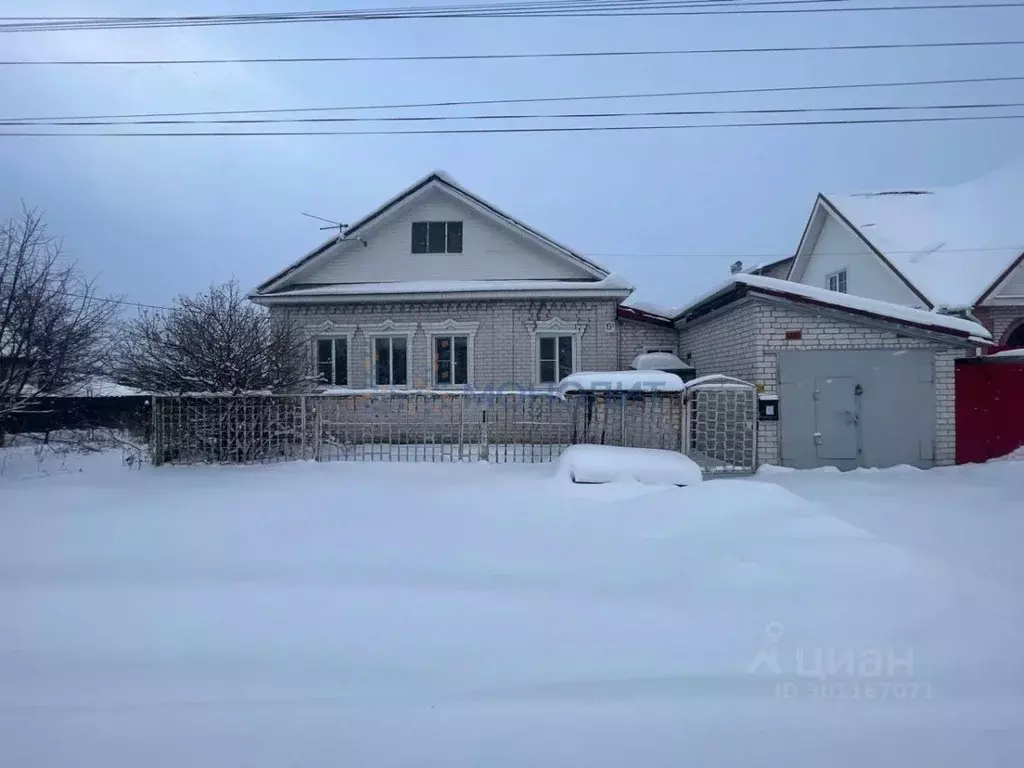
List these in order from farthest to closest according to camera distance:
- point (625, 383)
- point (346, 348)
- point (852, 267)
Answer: point (852, 267) < point (346, 348) < point (625, 383)

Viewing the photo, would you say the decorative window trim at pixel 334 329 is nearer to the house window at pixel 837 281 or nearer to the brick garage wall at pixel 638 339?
the brick garage wall at pixel 638 339

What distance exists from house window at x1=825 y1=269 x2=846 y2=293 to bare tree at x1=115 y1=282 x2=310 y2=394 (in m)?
18.4

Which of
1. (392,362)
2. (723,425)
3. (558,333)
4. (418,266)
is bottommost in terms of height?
(723,425)

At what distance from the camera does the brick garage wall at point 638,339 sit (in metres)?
14.4

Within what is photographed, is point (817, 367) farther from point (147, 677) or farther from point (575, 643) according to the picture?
point (147, 677)

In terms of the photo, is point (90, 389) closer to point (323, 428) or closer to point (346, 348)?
point (323, 428)

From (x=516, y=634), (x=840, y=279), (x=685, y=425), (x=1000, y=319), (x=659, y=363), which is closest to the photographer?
(x=516, y=634)

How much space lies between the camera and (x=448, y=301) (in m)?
13.9

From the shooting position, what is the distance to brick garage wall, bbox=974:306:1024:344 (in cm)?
1538

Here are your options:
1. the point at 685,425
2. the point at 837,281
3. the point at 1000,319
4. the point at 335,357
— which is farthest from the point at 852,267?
the point at 335,357

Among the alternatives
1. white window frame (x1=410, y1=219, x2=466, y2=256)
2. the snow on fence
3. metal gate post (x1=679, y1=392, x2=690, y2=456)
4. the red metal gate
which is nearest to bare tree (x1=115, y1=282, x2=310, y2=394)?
the snow on fence

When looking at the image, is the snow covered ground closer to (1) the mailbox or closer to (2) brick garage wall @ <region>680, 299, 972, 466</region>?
(1) the mailbox

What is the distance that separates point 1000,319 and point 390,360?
1605cm

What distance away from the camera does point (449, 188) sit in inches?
575
